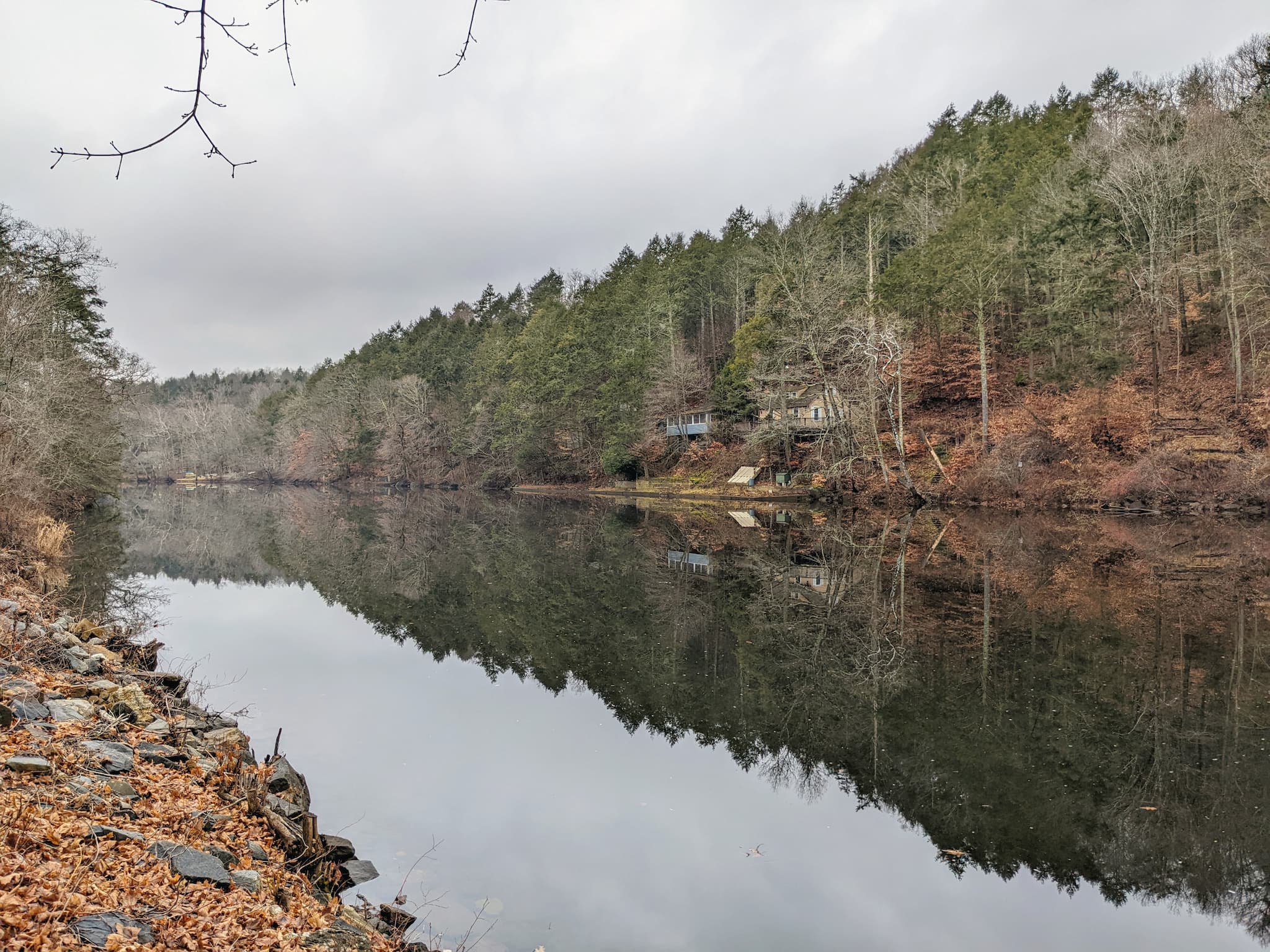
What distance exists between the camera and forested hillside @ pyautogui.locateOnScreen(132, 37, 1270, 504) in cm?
2988

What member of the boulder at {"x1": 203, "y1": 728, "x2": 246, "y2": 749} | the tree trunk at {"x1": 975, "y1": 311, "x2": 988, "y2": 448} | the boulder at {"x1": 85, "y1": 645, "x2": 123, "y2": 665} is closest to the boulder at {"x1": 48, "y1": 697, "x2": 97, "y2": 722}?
the boulder at {"x1": 203, "y1": 728, "x2": 246, "y2": 749}

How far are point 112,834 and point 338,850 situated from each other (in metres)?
1.75

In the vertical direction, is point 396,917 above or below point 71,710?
below

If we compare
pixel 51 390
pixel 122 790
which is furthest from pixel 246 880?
pixel 51 390

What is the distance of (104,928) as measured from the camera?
10.6 feet

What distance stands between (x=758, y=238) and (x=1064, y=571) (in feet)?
99.2

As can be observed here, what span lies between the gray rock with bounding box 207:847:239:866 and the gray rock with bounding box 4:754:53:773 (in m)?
1.18

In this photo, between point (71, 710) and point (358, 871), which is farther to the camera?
point (71, 710)

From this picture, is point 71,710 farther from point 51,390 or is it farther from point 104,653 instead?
point 51,390

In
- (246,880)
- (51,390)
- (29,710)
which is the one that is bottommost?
(246,880)

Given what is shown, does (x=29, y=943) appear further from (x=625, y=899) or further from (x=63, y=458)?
(x=63, y=458)

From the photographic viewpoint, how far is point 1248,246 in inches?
1065

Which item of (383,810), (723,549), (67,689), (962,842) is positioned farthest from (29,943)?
(723,549)

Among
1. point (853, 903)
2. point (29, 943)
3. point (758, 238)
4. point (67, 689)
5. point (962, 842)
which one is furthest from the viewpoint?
point (758, 238)
